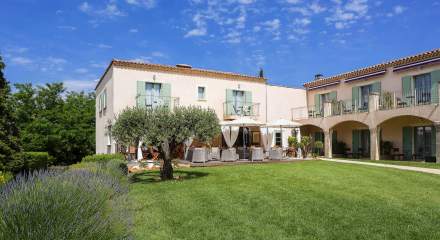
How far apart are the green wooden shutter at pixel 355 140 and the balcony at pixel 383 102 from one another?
6.55ft

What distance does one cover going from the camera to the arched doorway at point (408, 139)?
18547 mm

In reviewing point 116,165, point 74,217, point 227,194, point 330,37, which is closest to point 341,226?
point 227,194

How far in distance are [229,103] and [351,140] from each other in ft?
29.3

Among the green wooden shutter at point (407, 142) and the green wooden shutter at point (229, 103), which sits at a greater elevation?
the green wooden shutter at point (229, 103)

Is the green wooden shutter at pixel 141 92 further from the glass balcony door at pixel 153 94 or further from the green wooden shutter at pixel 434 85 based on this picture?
the green wooden shutter at pixel 434 85

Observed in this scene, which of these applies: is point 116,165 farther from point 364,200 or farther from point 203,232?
point 364,200

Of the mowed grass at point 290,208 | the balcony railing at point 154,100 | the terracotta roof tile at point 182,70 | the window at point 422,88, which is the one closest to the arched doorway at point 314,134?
the terracotta roof tile at point 182,70

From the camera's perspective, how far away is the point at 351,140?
76.9 ft

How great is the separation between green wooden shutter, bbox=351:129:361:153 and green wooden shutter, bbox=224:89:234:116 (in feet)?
28.0

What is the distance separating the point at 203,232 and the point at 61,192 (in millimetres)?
2717

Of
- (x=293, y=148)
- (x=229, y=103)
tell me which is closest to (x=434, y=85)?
(x=293, y=148)

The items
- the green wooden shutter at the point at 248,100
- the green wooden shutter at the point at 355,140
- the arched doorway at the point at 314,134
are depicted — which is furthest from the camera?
the arched doorway at the point at 314,134

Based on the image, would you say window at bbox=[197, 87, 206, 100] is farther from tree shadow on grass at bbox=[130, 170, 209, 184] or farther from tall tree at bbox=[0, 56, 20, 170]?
tall tree at bbox=[0, 56, 20, 170]

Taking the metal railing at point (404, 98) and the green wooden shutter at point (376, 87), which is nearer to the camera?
the metal railing at point (404, 98)
